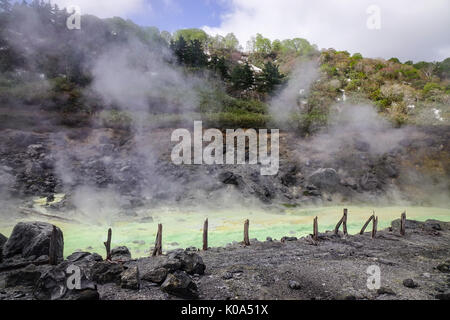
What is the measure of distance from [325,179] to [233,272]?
1293 cm

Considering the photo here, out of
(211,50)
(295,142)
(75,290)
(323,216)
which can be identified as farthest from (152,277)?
(211,50)

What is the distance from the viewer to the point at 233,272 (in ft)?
22.9

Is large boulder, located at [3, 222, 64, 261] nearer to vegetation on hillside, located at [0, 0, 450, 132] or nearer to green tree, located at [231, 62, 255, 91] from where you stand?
vegetation on hillside, located at [0, 0, 450, 132]

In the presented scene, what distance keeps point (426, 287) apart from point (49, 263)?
9096mm

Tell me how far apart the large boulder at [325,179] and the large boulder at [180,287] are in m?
14.1

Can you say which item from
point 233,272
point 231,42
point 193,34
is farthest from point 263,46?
point 233,272

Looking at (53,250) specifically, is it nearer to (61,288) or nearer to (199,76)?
(61,288)

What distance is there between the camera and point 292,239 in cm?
1031

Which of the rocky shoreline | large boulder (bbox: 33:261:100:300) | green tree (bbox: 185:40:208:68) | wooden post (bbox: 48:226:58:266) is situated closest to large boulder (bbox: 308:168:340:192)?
the rocky shoreline

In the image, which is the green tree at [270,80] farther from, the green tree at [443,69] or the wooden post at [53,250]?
the wooden post at [53,250]

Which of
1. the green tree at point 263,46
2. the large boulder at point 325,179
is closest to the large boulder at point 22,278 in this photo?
the large boulder at point 325,179

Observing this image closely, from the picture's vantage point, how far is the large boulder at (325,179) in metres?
18.1

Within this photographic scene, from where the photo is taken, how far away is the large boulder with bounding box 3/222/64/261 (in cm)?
769

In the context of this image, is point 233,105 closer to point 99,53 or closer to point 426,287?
point 99,53
